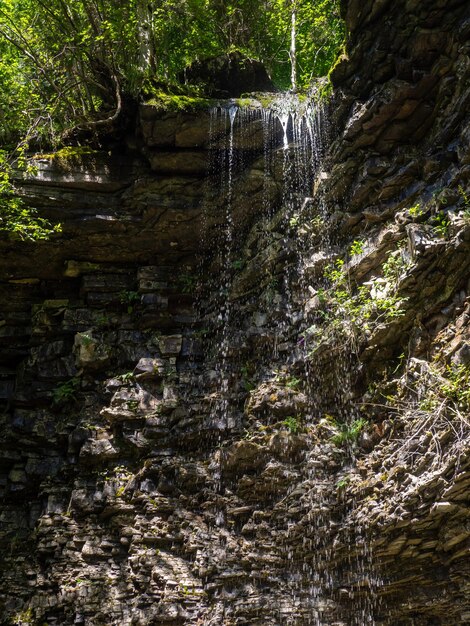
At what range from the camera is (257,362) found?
8.66 m

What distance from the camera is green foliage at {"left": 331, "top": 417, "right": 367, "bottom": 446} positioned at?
23.4ft

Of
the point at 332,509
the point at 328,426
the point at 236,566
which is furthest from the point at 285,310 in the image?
the point at 236,566

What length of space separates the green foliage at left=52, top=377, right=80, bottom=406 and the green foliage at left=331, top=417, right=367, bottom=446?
4.57 metres

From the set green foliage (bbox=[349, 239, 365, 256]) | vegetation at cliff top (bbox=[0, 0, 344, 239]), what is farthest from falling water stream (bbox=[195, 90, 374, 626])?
vegetation at cliff top (bbox=[0, 0, 344, 239])

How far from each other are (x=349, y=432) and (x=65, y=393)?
492cm

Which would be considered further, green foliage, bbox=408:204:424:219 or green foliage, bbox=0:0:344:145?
green foliage, bbox=0:0:344:145

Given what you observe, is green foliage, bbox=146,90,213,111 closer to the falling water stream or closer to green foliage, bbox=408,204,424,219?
the falling water stream

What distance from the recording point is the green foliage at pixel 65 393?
Result: 9258 mm

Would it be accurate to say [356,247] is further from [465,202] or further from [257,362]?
[257,362]

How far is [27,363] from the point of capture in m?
9.70

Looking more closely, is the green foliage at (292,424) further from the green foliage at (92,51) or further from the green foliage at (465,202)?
the green foliage at (92,51)

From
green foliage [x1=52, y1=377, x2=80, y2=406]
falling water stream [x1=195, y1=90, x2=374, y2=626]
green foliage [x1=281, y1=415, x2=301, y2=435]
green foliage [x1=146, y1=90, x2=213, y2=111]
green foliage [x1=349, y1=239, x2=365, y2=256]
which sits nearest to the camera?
green foliage [x1=281, y1=415, x2=301, y2=435]

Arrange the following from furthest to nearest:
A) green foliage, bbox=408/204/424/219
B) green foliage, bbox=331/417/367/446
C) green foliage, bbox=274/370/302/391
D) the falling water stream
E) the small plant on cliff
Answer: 1. the falling water stream
2. green foliage, bbox=274/370/302/391
3. green foliage, bbox=408/204/424/219
4. green foliage, bbox=331/417/367/446
5. the small plant on cliff

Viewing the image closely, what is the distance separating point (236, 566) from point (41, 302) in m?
6.00
